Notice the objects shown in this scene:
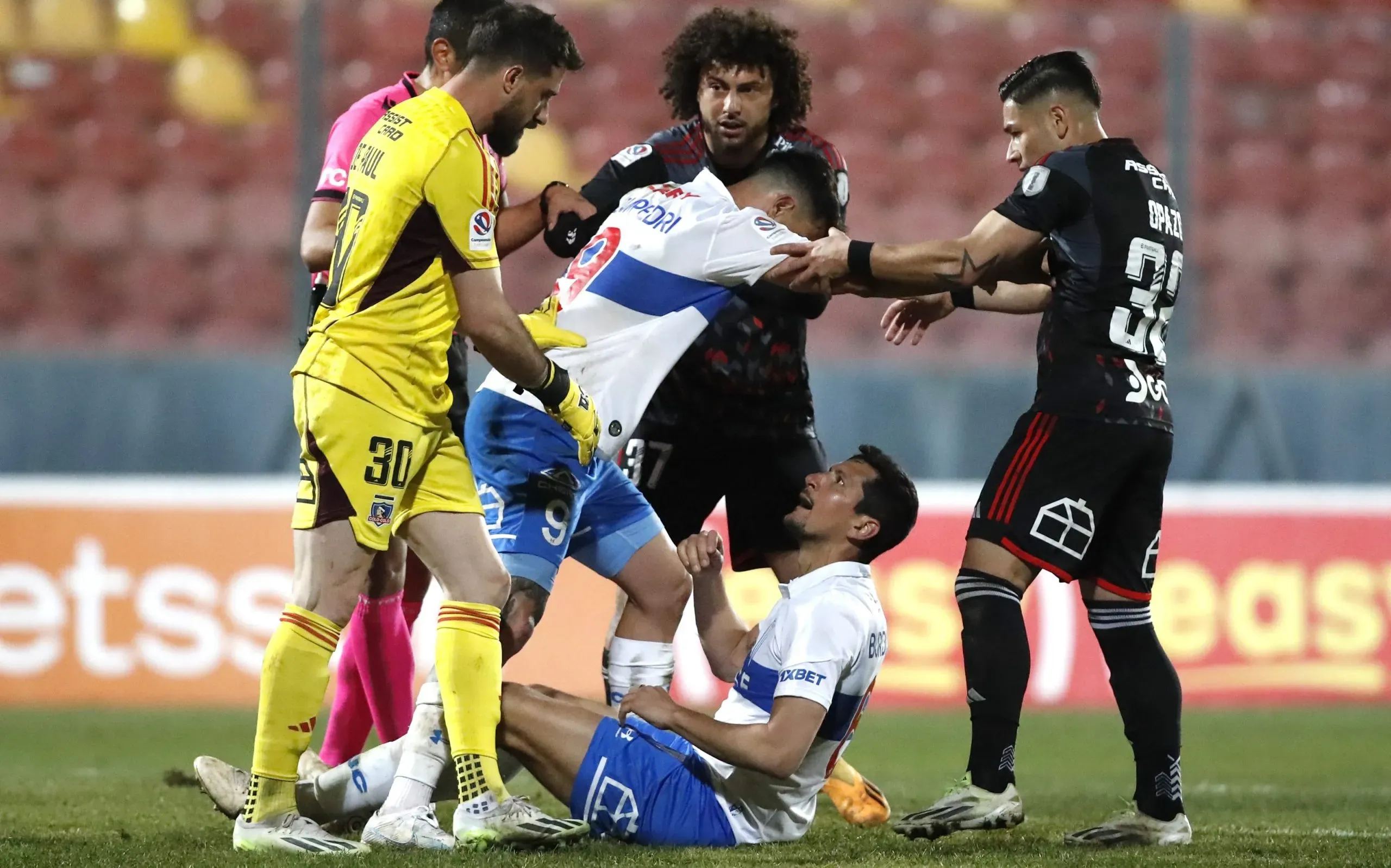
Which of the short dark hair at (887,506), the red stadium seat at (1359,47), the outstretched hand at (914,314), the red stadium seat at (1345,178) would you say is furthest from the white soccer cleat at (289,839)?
the red stadium seat at (1359,47)

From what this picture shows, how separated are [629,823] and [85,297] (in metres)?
6.95

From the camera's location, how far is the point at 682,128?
5.85m

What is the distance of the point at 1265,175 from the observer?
36.1 ft

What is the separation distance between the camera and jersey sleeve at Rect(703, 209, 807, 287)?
4875 mm

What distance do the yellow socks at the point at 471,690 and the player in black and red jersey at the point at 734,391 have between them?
1457 millimetres

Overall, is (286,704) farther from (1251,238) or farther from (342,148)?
(1251,238)

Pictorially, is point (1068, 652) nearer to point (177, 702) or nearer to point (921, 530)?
point (921, 530)

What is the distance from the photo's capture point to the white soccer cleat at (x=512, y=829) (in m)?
4.12

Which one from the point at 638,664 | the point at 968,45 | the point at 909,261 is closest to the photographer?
the point at 909,261

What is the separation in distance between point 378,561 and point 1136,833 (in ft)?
7.81

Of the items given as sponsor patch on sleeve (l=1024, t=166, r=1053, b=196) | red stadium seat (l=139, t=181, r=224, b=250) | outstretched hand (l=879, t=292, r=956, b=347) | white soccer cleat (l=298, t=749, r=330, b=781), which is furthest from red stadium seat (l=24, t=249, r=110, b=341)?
sponsor patch on sleeve (l=1024, t=166, r=1053, b=196)

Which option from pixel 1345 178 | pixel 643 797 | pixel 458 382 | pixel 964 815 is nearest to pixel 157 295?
pixel 458 382

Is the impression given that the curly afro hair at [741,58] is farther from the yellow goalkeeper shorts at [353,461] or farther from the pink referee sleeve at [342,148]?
the yellow goalkeeper shorts at [353,461]

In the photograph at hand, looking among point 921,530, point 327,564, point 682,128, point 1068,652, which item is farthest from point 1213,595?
point 327,564
